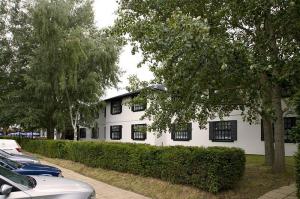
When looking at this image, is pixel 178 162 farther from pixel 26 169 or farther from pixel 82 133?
pixel 82 133

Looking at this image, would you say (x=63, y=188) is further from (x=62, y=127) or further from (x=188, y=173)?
(x=62, y=127)

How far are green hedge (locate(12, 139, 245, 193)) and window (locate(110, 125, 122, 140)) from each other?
19.0m

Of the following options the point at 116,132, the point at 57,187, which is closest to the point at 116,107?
the point at 116,132

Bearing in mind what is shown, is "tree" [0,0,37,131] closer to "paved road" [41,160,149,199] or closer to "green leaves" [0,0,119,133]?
"green leaves" [0,0,119,133]

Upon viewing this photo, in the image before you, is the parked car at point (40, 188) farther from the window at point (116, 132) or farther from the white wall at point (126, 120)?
the window at point (116, 132)

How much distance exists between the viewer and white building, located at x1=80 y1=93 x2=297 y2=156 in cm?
2414

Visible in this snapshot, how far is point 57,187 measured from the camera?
6.51 meters

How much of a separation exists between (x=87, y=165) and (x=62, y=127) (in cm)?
1453

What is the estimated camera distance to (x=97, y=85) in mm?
33375

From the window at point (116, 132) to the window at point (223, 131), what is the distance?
13935 millimetres

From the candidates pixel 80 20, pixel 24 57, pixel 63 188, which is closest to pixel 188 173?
pixel 63 188

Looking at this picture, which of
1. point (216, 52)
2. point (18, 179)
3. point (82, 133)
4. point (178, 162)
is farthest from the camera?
point (82, 133)

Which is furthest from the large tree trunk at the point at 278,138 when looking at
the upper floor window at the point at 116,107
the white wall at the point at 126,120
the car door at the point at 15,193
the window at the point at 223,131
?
the upper floor window at the point at 116,107

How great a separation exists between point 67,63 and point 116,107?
32.2 ft
